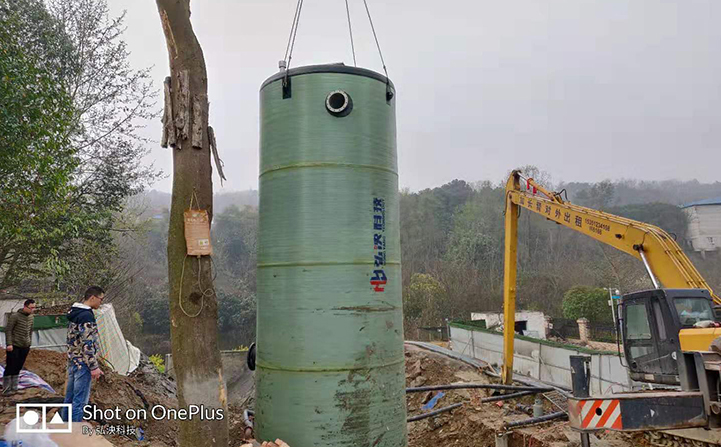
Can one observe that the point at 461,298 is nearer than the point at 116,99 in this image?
No

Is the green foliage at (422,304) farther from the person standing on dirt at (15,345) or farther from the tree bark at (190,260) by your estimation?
the tree bark at (190,260)

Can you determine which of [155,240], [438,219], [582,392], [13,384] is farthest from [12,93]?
[155,240]

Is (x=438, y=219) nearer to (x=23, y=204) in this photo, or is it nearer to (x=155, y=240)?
(x=155, y=240)

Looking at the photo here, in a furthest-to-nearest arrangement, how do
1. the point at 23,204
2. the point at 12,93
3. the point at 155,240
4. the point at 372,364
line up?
the point at 155,240, the point at 23,204, the point at 12,93, the point at 372,364

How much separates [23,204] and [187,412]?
19.2 feet

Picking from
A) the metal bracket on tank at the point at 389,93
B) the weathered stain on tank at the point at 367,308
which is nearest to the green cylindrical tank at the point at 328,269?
the weathered stain on tank at the point at 367,308

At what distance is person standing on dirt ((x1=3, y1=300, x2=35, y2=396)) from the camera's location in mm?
7207

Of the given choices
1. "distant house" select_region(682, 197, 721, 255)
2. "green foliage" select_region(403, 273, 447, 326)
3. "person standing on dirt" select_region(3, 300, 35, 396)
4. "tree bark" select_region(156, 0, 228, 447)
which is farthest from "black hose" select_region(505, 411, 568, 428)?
"distant house" select_region(682, 197, 721, 255)

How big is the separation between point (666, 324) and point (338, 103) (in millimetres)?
5557

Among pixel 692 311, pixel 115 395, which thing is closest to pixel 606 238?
pixel 692 311

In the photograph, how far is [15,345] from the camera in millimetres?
7316

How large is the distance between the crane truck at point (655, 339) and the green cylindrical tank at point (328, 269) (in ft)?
6.14

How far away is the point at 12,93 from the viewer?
23.2ft

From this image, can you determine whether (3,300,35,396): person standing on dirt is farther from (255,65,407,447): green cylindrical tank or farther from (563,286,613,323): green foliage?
(563,286,613,323): green foliage
